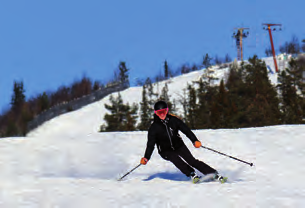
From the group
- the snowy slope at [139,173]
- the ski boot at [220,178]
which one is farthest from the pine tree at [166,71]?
the ski boot at [220,178]

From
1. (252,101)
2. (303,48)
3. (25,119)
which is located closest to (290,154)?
(252,101)

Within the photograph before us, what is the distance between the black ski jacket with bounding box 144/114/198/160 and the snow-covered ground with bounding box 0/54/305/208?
69cm

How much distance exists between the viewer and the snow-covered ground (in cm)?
534

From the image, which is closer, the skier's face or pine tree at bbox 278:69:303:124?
the skier's face

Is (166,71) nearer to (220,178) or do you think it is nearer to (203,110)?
(203,110)

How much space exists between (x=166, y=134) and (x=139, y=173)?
1.91 meters

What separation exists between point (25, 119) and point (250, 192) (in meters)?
63.1

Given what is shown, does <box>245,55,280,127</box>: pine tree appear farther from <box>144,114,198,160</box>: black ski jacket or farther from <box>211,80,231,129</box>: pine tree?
<box>144,114,198,160</box>: black ski jacket

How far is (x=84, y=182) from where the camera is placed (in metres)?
6.62

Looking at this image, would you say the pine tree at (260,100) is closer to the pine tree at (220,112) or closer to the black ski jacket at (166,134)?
the pine tree at (220,112)

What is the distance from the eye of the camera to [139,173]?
9289mm

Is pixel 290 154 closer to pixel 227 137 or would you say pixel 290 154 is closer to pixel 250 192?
pixel 227 137

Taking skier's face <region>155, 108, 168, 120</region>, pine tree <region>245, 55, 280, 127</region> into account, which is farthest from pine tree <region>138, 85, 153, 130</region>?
skier's face <region>155, 108, 168, 120</region>

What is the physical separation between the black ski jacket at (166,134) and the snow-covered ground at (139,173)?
0.69 metres
